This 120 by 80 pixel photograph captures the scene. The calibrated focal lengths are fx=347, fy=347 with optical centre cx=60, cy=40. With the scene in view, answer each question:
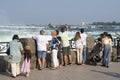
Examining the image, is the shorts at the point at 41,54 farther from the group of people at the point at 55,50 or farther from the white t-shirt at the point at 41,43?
the white t-shirt at the point at 41,43

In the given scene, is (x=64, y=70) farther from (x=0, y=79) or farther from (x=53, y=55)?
(x=0, y=79)

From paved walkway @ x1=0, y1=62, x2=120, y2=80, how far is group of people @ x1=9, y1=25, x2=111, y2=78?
0.32m

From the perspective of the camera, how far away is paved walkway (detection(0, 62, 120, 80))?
12242 mm

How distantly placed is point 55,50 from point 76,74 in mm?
1527

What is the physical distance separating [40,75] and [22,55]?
1169 mm

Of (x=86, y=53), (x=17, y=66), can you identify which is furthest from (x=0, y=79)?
(x=86, y=53)

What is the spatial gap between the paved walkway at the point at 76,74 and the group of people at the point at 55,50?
32 cm

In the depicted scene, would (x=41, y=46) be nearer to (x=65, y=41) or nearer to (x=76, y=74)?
(x=65, y=41)

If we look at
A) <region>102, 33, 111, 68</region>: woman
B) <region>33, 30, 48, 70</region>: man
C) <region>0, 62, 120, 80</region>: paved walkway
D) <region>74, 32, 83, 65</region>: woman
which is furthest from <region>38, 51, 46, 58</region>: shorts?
<region>102, 33, 111, 68</region>: woman

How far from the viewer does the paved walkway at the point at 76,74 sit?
12242 mm

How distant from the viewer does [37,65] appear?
14.2 meters

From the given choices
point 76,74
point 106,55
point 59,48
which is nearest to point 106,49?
point 106,55

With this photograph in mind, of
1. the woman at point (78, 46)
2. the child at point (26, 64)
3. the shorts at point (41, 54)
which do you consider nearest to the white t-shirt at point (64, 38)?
the woman at point (78, 46)

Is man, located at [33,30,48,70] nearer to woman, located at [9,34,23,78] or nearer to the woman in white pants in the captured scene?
the woman in white pants
